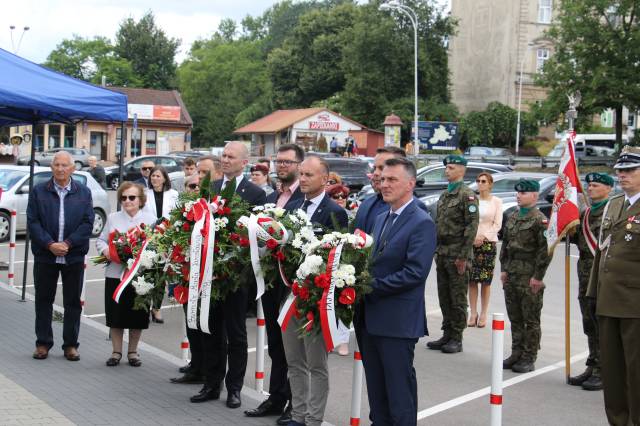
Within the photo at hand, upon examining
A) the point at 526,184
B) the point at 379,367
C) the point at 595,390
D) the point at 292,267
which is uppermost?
the point at 526,184

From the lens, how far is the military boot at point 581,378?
8141 mm

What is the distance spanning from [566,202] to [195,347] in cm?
372

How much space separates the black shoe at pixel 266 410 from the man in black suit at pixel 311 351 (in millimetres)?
478

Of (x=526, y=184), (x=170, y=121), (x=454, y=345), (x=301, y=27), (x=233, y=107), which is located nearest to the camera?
(x=526, y=184)

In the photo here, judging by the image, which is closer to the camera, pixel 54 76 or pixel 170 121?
pixel 54 76

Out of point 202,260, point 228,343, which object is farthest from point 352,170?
point 202,260

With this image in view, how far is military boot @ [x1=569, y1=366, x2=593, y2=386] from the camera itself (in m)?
8.14

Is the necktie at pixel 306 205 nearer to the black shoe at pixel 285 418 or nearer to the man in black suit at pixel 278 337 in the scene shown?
the man in black suit at pixel 278 337

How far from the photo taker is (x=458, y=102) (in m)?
73.1

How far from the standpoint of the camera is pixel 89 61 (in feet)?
287

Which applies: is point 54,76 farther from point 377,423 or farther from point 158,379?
point 377,423

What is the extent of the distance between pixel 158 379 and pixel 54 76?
17.2ft

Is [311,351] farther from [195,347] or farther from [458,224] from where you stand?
[458,224]

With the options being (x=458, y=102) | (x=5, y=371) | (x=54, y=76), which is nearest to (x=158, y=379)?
(x=5, y=371)
